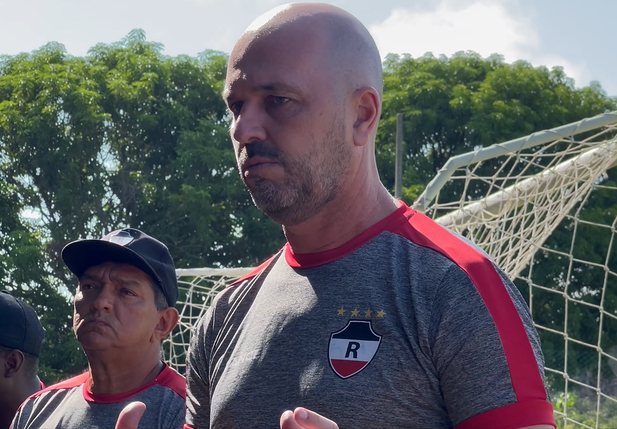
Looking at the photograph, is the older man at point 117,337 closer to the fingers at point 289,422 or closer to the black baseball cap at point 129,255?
the black baseball cap at point 129,255

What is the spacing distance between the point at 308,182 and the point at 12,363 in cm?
236

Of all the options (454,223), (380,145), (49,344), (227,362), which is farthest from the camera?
(380,145)

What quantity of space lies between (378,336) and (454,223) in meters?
4.20

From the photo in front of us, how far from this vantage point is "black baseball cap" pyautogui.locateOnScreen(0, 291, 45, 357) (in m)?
3.64

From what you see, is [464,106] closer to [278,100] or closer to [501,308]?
[278,100]


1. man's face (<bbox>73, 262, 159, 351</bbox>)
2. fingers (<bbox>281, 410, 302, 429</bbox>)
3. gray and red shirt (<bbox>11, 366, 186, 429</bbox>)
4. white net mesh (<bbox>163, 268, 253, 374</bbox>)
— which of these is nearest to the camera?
fingers (<bbox>281, 410, 302, 429</bbox>)

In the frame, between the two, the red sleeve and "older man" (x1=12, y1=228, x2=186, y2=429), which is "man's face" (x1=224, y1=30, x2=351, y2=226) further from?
"older man" (x1=12, y1=228, x2=186, y2=429)

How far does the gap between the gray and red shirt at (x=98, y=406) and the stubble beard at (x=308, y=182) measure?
3.96ft

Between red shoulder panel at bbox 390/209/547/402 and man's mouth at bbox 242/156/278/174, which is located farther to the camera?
man's mouth at bbox 242/156/278/174

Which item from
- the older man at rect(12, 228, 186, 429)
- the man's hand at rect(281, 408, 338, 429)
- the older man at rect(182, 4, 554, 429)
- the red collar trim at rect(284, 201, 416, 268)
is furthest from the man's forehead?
the man's hand at rect(281, 408, 338, 429)

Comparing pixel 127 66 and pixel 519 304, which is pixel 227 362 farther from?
pixel 127 66

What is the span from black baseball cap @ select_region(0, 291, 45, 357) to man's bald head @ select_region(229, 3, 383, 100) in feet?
7.42

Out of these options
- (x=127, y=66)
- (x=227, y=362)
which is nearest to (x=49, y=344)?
(x=127, y=66)

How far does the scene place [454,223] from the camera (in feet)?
18.8
